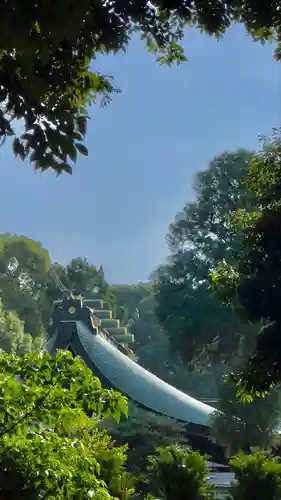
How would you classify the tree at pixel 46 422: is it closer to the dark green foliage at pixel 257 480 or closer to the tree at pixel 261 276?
the tree at pixel 261 276

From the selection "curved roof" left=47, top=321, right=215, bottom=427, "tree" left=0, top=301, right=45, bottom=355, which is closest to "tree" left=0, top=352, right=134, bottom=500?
"curved roof" left=47, top=321, right=215, bottom=427

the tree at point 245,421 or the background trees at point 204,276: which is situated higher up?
the background trees at point 204,276

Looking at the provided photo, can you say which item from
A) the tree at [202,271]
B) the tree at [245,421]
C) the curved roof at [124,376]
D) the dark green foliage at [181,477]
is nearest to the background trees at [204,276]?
the tree at [202,271]

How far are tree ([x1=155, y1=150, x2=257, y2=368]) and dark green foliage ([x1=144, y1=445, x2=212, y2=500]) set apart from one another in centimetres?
1724

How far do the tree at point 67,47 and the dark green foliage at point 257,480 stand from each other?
16.4 feet

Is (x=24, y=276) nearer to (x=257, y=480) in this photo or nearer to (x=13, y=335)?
(x=13, y=335)

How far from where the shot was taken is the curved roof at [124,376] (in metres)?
18.0

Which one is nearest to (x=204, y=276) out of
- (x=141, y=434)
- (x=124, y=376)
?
(x=124, y=376)

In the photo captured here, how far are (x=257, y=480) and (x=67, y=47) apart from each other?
18.4 ft

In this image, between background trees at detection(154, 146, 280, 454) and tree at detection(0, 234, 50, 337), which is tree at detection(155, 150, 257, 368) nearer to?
background trees at detection(154, 146, 280, 454)

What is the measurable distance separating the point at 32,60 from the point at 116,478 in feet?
16.4

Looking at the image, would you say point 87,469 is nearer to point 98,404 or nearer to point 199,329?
point 98,404

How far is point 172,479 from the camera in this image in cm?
764

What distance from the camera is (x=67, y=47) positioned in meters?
2.98
